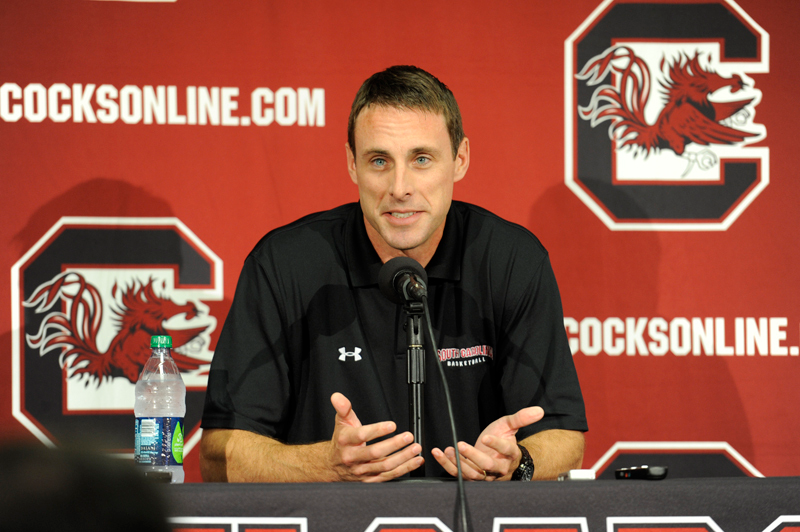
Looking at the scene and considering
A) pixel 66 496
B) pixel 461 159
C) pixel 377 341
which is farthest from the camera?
pixel 461 159

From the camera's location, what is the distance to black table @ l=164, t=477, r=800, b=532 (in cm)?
90

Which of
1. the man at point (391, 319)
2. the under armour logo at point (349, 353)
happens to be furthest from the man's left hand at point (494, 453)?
the under armour logo at point (349, 353)

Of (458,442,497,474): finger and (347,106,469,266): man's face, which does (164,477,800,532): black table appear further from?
(347,106,469,266): man's face

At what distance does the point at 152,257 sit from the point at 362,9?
0.95m

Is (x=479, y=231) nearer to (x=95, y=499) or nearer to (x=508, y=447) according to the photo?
(x=508, y=447)

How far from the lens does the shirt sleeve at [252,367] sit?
1.45 m

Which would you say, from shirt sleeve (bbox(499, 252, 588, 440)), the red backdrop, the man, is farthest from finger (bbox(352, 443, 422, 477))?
the red backdrop

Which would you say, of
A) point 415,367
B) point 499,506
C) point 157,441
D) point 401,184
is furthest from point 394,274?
point 157,441

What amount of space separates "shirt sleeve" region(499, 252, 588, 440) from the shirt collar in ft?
0.44

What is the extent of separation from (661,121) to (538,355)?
1024 millimetres

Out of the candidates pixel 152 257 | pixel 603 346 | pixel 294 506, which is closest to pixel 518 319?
pixel 603 346

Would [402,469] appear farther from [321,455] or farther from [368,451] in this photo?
[321,455]

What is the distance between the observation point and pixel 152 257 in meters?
2.15

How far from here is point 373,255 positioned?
1.64 m
